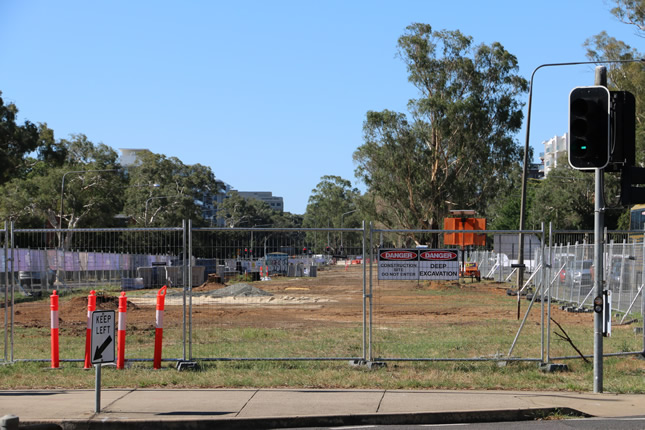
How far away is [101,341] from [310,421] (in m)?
2.86

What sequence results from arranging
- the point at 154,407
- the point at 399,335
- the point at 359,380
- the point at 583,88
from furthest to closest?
1. the point at 399,335
2. the point at 359,380
3. the point at 583,88
4. the point at 154,407

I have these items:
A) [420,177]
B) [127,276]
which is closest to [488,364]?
[127,276]

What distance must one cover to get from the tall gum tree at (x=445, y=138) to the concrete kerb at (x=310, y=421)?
50970mm

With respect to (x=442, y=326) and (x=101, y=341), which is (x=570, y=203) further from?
(x=101, y=341)

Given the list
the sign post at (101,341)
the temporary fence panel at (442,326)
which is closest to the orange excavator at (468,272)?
the temporary fence panel at (442,326)

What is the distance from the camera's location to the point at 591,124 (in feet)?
35.1

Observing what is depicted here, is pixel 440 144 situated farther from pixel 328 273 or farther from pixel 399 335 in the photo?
pixel 328 273

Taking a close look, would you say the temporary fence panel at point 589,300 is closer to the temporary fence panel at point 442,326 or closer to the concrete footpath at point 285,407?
the temporary fence panel at point 442,326

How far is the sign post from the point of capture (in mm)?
9320

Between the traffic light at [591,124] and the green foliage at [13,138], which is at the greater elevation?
the green foliage at [13,138]

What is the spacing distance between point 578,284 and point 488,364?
1489 centimetres

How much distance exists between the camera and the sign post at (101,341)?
9320 millimetres

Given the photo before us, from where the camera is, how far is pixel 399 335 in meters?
17.9

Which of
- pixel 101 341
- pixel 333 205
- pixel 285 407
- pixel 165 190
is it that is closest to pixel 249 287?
pixel 285 407
